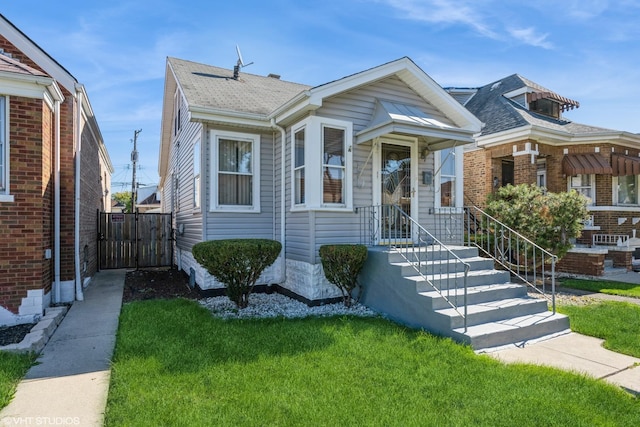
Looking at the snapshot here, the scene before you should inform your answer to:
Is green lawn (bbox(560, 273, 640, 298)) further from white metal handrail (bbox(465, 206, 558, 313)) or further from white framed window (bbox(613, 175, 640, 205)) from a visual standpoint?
white framed window (bbox(613, 175, 640, 205))

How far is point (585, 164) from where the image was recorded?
12.2 meters

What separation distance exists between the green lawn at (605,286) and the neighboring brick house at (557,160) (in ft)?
10.5

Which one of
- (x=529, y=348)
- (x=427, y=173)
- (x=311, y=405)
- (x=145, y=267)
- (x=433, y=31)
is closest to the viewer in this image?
(x=311, y=405)

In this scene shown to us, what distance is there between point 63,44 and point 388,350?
404 inches

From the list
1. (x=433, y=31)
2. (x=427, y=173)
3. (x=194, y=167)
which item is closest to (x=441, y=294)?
(x=427, y=173)

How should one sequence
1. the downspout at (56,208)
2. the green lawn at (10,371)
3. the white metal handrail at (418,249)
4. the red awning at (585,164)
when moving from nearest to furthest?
1. the green lawn at (10,371)
2. the white metal handrail at (418,249)
3. the downspout at (56,208)
4. the red awning at (585,164)

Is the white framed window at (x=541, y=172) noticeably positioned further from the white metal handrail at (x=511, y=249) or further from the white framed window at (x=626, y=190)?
the white metal handrail at (x=511, y=249)

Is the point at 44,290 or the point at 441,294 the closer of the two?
the point at 441,294

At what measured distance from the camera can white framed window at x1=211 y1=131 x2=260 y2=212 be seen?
7.62 m

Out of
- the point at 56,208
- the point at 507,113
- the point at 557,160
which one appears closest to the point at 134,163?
the point at 56,208

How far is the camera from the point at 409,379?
3.70 m

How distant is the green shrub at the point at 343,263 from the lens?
6.33 meters

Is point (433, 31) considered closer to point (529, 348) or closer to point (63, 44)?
point (529, 348)

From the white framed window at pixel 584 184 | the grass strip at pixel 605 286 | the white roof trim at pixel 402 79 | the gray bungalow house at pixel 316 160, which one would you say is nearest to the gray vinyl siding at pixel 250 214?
the gray bungalow house at pixel 316 160
